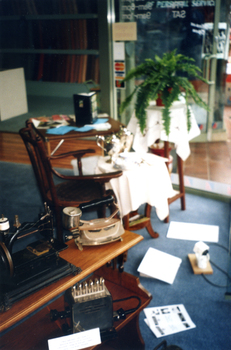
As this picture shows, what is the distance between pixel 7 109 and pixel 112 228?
2.20 feet

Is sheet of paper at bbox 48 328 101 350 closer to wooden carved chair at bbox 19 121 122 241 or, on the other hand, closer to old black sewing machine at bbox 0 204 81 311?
old black sewing machine at bbox 0 204 81 311

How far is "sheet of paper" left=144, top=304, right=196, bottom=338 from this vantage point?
80.2 inches

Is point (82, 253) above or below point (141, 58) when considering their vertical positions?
below

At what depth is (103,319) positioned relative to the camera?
160cm

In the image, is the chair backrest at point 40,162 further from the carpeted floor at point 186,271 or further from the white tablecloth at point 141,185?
the white tablecloth at point 141,185

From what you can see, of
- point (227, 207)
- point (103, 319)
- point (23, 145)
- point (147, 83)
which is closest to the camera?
point (103, 319)

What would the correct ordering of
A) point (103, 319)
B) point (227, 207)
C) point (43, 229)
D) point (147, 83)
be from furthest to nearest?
point (227, 207)
point (147, 83)
point (103, 319)
point (43, 229)

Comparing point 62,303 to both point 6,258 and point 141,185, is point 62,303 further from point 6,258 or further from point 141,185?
point 141,185

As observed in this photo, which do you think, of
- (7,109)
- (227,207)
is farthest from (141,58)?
(7,109)

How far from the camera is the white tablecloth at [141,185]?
7.94 feet

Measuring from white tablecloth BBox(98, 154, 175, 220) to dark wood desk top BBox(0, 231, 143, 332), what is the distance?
75 centimetres

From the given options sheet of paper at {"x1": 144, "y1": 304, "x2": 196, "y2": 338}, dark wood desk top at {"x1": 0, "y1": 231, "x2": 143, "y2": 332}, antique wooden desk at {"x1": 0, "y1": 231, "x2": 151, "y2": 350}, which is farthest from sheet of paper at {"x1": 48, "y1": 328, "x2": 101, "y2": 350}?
sheet of paper at {"x1": 144, "y1": 304, "x2": 196, "y2": 338}

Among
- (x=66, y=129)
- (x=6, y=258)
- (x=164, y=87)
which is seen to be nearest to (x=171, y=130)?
(x=164, y=87)

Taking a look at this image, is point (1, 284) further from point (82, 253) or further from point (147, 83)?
point (147, 83)
